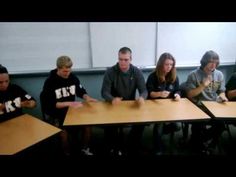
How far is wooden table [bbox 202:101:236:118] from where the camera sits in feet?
7.06

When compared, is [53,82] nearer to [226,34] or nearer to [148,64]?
[148,64]

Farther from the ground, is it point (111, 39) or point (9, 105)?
point (111, 39)

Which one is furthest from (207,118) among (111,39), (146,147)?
(111,39)

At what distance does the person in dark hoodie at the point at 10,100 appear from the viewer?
2.07 meters

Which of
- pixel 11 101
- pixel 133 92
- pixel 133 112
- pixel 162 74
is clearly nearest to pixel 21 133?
pixel 11 101

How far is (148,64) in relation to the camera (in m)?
3.48

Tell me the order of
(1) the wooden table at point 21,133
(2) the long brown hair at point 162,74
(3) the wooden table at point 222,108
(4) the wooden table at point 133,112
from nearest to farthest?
(1) the wooden table at point 21,133, (4) the wooden table at point 133,112, (3) the wooden table at point 222,108, (2) the long brown hair at point 162,74

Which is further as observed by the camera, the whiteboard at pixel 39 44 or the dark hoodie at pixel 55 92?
the whiteboard at pixel 39 44

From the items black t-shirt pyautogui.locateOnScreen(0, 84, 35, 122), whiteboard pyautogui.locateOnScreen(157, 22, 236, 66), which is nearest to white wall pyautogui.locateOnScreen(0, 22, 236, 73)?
whiteboard pyautogui.locateOnScreen(157, 22, 236, 66)

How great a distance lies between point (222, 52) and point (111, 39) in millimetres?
1766

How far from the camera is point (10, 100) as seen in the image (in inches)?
86.0

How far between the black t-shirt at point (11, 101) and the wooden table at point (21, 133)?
87 millimetres

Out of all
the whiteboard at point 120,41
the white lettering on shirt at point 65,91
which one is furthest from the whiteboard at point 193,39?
the white lettering on shirt at point 65,91

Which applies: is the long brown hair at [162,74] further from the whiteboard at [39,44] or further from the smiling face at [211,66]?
the whiteboard at [39,44]
